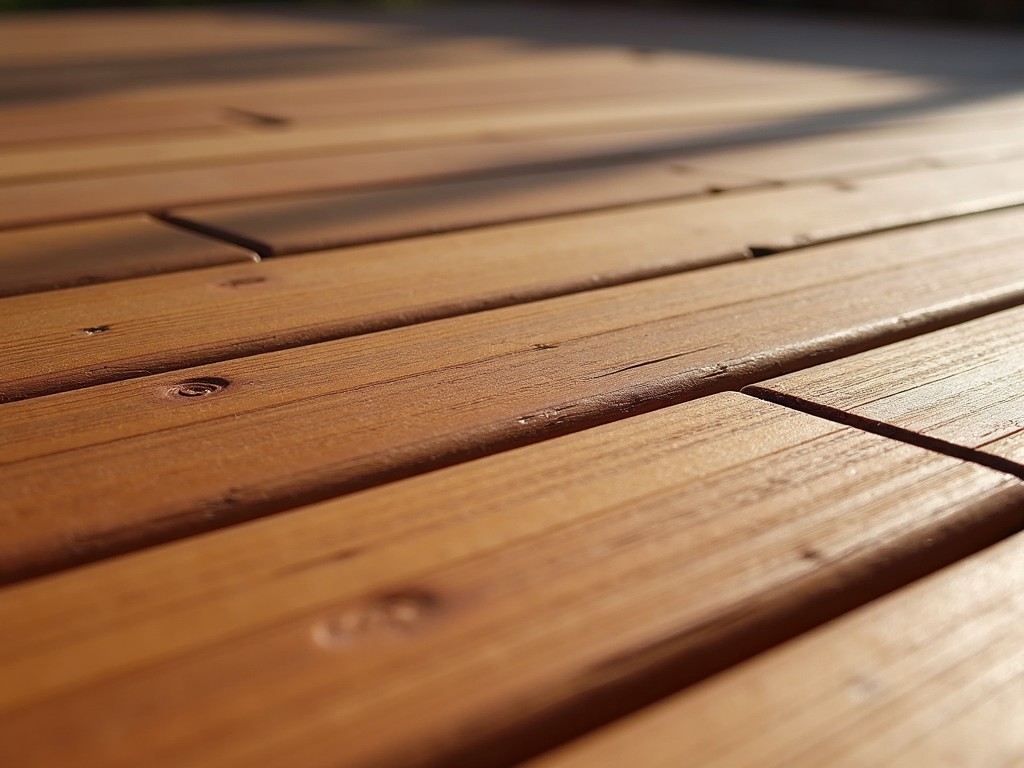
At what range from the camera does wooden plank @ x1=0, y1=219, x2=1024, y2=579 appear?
445 mm

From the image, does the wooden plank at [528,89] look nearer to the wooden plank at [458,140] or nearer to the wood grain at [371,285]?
the wooden plank at [458,140]

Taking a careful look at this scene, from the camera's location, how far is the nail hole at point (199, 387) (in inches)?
21.8

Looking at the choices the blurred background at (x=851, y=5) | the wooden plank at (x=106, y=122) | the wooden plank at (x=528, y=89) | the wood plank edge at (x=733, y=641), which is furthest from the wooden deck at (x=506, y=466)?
the blurred background at (x=851, y=5)

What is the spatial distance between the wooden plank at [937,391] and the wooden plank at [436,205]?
0.39 metres

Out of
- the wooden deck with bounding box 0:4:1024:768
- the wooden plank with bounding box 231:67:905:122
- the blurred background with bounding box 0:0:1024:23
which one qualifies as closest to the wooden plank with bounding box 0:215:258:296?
the wooden deck with bounding box 0:4:1024:768

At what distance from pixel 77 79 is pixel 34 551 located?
1605 mm

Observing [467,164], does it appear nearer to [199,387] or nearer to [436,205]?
[436,205]

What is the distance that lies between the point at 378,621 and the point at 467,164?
86 centimetres

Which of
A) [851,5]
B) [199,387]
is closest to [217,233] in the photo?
[199,387]

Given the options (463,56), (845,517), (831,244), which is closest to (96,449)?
(845,517)

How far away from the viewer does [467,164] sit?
1.19m

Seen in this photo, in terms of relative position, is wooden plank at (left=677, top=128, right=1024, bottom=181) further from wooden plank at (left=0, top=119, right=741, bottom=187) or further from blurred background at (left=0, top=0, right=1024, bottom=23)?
blurred background at (left=0, top=0, right=1024, bottom=23)

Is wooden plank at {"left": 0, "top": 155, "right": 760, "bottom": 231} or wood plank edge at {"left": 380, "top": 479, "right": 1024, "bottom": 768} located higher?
wooden plank at {"left": 0, "top": 155, "right": 760, "bottom": 231}

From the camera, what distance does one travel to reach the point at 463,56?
2365 mm
